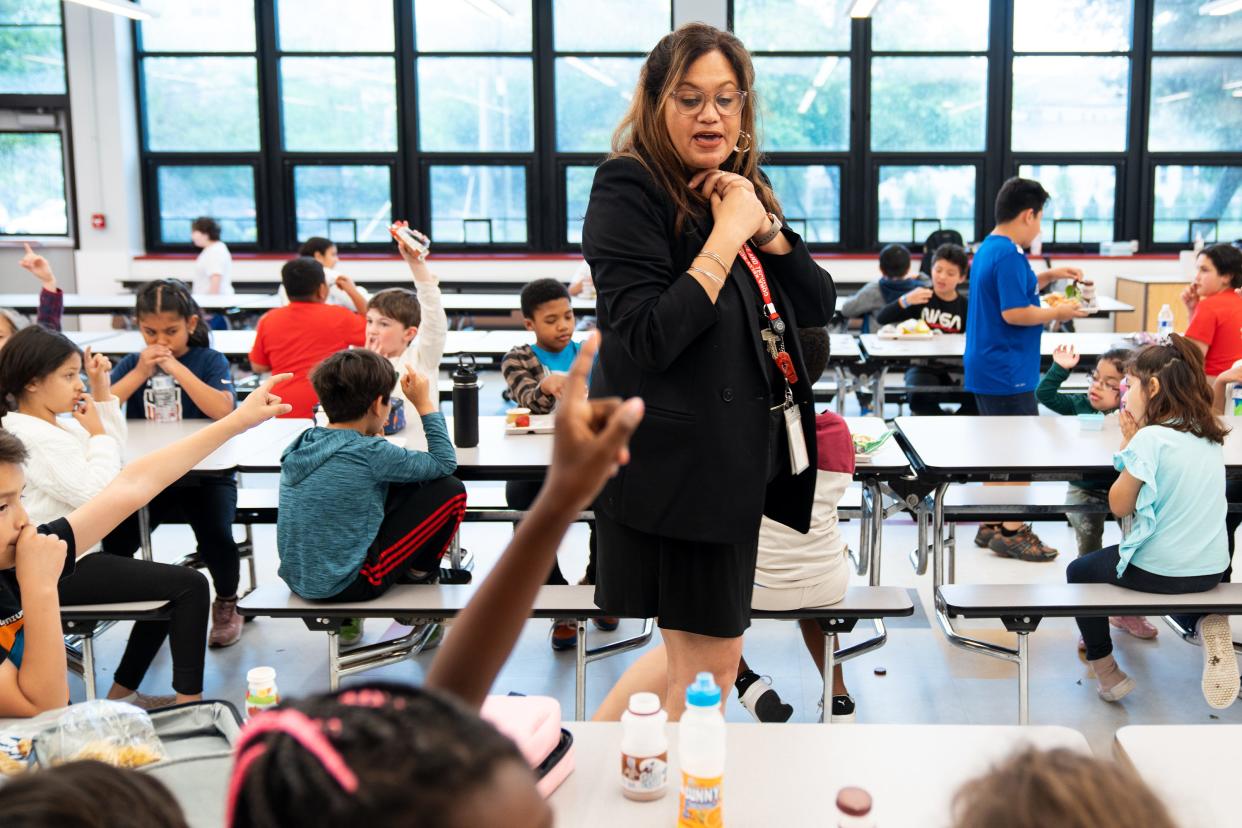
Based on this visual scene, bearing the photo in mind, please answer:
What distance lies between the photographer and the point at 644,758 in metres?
1.45

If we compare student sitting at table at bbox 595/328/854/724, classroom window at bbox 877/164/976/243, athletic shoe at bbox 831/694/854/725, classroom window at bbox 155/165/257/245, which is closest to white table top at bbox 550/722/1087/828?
student sitting at table at bbox 595/328/854/724

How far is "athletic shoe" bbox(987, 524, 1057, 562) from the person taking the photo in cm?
432

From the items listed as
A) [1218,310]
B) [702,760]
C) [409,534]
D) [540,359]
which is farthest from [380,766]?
[1218,310]

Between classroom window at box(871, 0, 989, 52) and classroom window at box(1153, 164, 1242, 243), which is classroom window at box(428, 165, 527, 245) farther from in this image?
classroom window at box(1153, 164, 1242, 243)

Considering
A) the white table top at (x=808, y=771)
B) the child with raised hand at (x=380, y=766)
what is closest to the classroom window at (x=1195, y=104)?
the white table top at (x=808, y=771)

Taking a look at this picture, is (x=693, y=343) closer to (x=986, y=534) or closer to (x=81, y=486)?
(x=81, y=486)

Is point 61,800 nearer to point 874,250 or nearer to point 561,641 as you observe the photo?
point 561,641

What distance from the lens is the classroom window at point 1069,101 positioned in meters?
9.94

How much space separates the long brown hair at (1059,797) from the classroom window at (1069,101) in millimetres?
10026

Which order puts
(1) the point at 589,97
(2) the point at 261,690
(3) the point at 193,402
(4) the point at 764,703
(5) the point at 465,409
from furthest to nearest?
1. (1) the point at 589,97
2. (3) the point at 193,402
3. (5) the point at 465,409
4. (4) the point at 764,703
5. (2) the point at 261,690

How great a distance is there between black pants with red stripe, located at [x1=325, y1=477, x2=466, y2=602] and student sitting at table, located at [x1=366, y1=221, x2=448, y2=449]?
2.67ft

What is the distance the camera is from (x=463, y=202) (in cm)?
1040

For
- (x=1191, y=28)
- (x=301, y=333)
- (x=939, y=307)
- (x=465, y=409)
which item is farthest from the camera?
(x=1191, y=28)

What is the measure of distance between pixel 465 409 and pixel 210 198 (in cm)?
803
